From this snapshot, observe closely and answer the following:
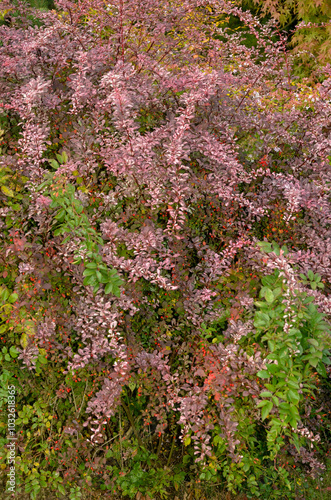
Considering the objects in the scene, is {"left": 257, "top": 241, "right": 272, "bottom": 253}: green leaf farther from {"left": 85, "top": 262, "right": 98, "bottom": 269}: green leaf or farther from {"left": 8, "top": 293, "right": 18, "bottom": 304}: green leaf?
{"left": 8, "top": 293, "right": 18, "bottom": 304}: green leaf

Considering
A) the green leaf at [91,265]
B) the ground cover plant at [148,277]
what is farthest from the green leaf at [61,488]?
the green leaf at [91,265]

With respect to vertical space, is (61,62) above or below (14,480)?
above

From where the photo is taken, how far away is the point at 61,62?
3.16m

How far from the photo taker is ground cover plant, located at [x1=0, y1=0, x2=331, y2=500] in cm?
260

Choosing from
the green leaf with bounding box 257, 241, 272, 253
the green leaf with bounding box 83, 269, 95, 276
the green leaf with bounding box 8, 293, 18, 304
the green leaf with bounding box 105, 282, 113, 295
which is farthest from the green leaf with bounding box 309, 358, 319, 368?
the green leaf with bounding box 8, 293, 18, 304

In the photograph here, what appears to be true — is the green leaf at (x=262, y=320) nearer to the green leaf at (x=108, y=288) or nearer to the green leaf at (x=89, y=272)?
the green leaf at (x=108, y=288)

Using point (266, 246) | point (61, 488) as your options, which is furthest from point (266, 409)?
point (61, 488)

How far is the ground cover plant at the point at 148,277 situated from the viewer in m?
2.60

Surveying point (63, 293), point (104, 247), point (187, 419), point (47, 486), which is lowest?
point (47, 486)

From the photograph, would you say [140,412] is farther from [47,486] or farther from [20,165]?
[20,165]

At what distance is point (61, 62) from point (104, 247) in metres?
1.54

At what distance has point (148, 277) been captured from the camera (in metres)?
2.59

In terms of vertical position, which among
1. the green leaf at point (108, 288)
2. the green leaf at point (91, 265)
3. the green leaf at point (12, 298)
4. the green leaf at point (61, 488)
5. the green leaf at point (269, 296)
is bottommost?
the green leaf at point (61, 488)

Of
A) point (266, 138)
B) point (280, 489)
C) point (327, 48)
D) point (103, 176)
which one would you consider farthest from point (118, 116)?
point (327, 48)
